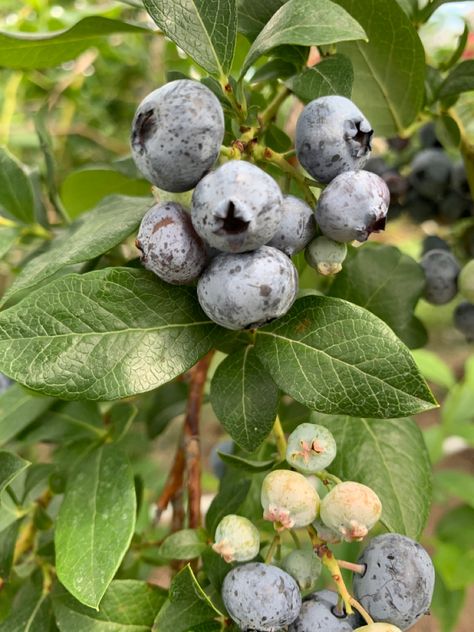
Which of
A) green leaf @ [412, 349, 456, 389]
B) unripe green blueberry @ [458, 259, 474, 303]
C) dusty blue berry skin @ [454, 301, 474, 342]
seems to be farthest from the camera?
green leaf @ [412, 349, 456, 389]

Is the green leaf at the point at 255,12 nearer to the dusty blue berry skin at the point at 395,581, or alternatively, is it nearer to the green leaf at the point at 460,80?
the green leaf at the point at 460,80

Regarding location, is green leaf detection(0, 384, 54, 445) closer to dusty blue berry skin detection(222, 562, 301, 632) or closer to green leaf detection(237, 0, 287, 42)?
dusty blue berry skin detection(222, 562, 301, 632)

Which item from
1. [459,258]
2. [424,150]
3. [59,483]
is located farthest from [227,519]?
[424,150]

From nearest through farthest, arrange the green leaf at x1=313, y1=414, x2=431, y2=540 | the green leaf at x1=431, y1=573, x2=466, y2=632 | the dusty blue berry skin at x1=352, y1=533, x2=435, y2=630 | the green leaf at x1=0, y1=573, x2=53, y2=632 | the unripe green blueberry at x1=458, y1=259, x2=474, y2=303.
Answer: the dusty blue berry skin at x1=352, y1=533, x2=435, y2=630 → the green leaf at x1=313, y1=414, x2=431, y2=540 → the green leaf at x1=0, y1=573, x2=53, y2=632 → the unripe green blueberry at x1=458, y1=259, x2=474, y2=303 → the green leaf at x1=431, y1=573, x2=466, y2=632

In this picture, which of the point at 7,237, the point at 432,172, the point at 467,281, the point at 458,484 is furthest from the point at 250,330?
the point at 458,484

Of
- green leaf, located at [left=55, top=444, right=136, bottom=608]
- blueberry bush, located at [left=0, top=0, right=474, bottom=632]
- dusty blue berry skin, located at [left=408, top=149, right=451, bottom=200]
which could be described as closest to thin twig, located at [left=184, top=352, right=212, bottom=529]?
blueberry bush, located at [left=0, top=0, right=474, bottom=632]

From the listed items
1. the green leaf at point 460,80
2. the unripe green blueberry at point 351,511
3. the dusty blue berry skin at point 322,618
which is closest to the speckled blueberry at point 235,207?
the unripe green blueberry at point 351,511

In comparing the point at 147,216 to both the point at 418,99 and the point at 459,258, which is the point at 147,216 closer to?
the point at 418,99

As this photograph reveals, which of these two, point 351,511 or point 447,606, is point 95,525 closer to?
point 351,511
